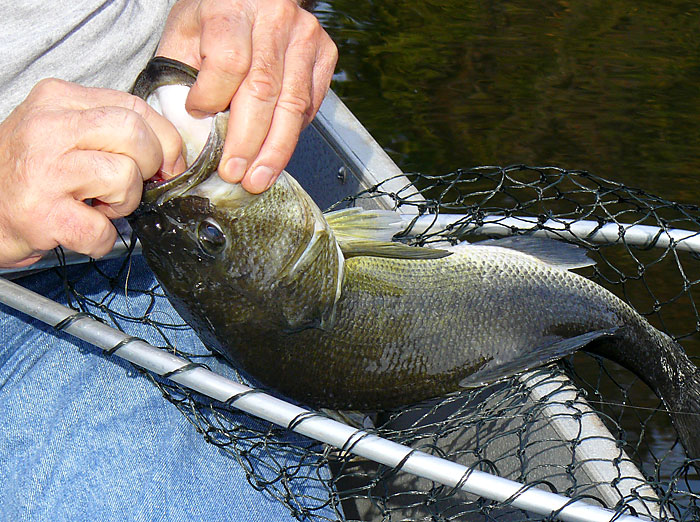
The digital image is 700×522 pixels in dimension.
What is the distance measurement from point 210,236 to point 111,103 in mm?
407

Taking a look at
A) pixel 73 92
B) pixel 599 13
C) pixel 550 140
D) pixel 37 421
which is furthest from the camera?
pixel 599 13

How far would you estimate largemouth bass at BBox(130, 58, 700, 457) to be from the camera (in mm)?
1919

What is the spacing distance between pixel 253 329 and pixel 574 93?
5.07 metres

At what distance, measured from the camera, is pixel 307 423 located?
1.82 m

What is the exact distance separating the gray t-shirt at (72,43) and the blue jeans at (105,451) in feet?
1.90

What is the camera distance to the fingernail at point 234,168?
175 cm

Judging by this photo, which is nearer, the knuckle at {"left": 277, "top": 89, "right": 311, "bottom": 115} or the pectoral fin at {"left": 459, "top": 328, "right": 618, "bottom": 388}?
the knuckle at {"left": 277, "top": 89, "right": 311, "bottom": 115}

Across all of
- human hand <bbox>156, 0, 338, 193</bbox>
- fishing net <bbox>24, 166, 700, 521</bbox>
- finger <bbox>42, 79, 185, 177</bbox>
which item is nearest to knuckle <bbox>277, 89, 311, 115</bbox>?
human hand <bbox>156, 0, 338, 193</bbox>

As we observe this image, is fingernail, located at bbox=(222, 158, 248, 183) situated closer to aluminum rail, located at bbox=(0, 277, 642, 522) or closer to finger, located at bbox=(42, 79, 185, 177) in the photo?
finger, located at bbox=(42, 79, 185, 177)

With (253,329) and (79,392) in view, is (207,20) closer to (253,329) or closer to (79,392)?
(253,329)

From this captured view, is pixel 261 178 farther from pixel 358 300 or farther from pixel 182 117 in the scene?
pixel 358 300

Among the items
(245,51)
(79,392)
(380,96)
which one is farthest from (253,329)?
(380,96)

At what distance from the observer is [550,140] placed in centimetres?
584

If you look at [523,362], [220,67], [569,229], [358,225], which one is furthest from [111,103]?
[569,229]
